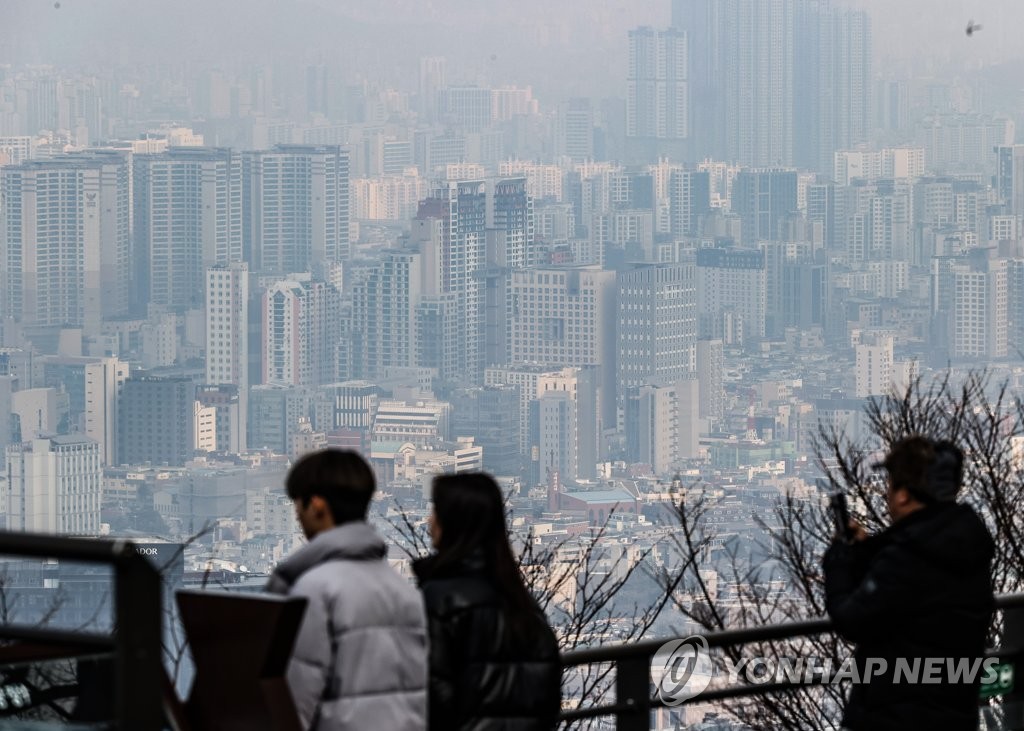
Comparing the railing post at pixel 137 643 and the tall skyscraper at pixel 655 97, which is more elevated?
the tall skyscraper at pixel 655 97

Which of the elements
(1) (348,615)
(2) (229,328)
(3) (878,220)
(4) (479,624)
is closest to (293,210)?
(2) (229,328)

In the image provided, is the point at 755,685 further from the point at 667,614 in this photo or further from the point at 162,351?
the point at 162,351

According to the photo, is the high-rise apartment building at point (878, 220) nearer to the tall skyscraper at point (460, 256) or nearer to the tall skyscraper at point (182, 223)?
the tall skyscraper at point (460, 256)

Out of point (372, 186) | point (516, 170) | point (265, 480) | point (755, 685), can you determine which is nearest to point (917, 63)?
point (516, 170)

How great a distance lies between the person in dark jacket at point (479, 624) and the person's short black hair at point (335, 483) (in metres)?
0.13

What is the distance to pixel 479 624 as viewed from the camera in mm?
2105

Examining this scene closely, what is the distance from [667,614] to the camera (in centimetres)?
6662

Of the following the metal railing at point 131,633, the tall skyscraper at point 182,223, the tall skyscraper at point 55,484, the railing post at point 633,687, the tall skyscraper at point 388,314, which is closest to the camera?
the metal railing at point 131,633

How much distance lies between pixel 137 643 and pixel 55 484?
298ft

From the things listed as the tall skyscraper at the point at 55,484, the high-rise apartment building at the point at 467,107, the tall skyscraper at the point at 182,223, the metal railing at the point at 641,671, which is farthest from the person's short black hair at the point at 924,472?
the high-rise apartment building at the point at 467,107

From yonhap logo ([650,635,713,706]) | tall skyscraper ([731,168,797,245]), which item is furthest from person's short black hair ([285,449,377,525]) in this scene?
tall skyscraper ([731,168,797,245])

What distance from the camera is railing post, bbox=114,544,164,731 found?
1538 mm

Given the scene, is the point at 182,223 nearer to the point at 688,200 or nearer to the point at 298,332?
the point at 298,332

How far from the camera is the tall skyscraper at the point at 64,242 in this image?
107688 mm
